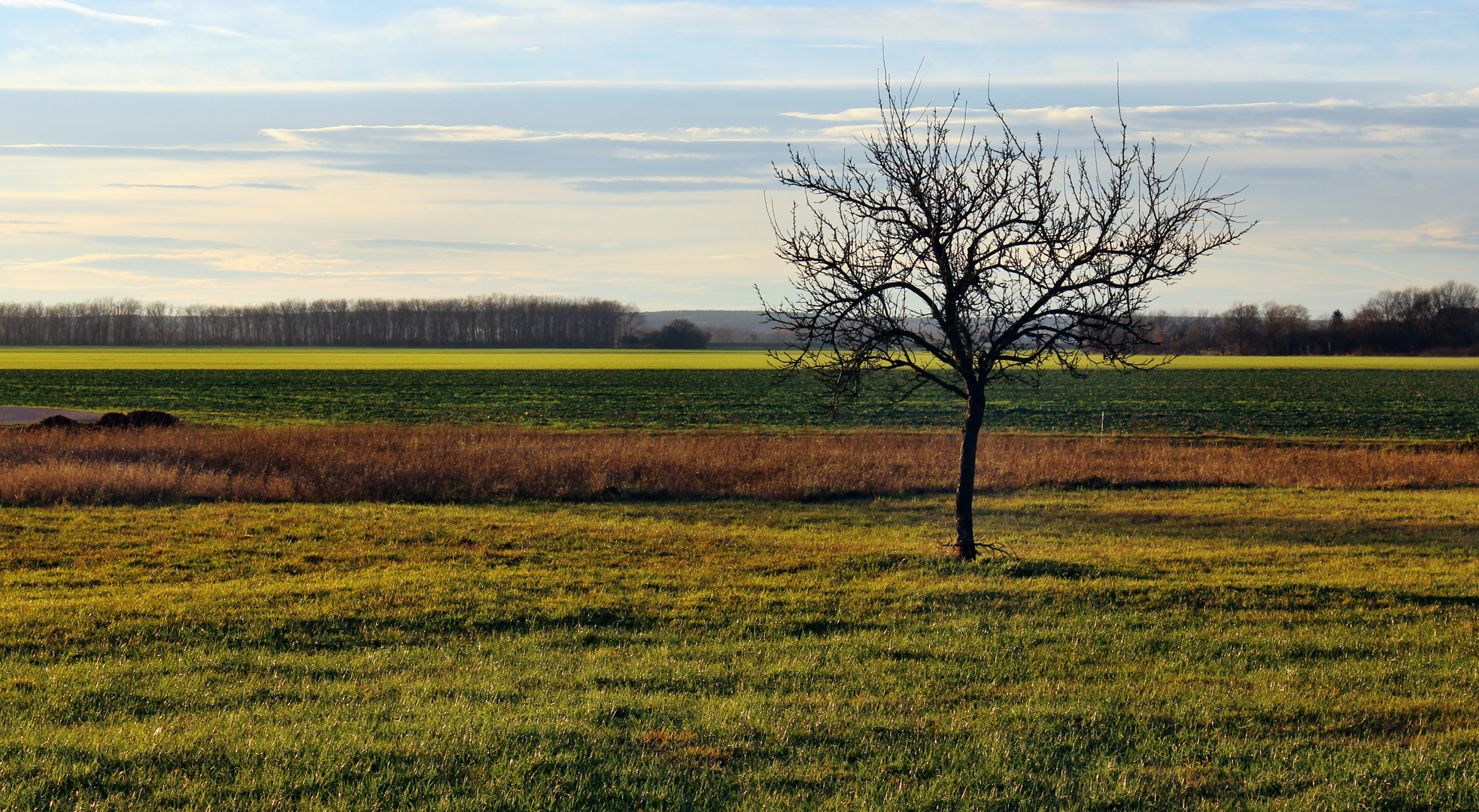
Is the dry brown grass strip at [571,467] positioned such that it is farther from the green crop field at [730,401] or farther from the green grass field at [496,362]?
the green grass field at [496,362]

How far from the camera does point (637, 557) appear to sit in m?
13.5

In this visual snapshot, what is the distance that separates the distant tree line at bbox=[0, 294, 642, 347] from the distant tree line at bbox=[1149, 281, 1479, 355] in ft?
314

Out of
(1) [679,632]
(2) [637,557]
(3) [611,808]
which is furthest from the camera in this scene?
(2) [637,557]

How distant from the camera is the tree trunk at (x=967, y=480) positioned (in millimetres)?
12438

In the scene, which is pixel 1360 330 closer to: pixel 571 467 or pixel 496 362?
pixel 496 362

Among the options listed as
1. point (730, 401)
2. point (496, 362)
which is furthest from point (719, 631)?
point (496, 362)

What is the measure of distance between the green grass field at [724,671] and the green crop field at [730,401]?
18.8 m

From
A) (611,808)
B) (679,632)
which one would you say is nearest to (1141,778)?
(611,808)

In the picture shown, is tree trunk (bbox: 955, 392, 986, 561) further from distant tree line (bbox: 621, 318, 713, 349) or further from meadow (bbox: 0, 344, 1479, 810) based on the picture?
distant tree line (bbox: 621, 318, 713, 349)

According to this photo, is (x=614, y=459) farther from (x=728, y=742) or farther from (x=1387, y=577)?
(x=728, y=742)

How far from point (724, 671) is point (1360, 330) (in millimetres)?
156372

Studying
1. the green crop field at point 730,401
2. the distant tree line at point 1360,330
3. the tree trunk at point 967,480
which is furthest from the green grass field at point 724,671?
the distant tree line at point 1360,330

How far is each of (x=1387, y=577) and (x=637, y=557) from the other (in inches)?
372

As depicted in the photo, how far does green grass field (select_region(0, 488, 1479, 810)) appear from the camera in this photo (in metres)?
5.53
